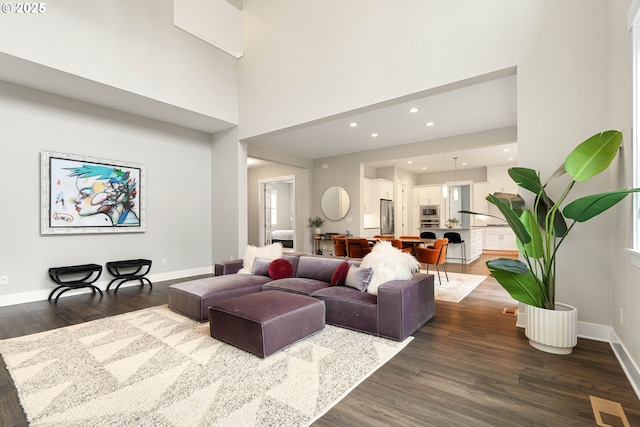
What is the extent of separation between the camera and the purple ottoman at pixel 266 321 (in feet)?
8.23

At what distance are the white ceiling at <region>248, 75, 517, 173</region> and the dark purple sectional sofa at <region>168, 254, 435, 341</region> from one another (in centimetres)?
247

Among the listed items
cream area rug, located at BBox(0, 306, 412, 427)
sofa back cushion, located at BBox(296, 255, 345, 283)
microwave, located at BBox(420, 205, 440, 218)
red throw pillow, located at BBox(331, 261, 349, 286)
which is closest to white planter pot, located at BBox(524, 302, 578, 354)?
cream area rug, located at BBox(0, 306, 412, 427)

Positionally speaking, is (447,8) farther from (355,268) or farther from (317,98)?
(355,268)

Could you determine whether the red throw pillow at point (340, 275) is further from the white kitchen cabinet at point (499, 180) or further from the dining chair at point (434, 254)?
the white kitchen cabinet at point (499, 180)

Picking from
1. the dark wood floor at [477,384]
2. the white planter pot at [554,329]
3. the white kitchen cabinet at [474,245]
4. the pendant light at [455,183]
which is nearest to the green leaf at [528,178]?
the white planter pot at [554,329]

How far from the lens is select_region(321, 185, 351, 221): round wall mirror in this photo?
8.30 metres

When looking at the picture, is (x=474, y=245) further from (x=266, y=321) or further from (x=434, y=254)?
(x=266, y=321)

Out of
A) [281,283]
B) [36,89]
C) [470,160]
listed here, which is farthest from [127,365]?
[470,160]

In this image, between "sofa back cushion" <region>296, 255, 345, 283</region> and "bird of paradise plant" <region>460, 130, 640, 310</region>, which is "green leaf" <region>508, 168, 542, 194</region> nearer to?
"bird of paradise plant" <region>460, 130, 640, 310</region>

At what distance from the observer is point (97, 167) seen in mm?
5109

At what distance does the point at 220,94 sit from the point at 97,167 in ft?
8.28

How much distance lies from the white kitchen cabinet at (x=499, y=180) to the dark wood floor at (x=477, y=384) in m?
7.73

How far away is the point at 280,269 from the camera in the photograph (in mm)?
4246

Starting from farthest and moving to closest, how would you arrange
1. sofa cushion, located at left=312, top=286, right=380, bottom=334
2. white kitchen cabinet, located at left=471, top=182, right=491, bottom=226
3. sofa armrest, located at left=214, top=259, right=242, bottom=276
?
1. white kitchen cabinet, located at left=471, top=182, right=491, bottom=226
2. sofa armrest, located at left=214, top=259, right=242, bottom=276
3. sofa cushion, located at left=312, top=286, right=380, bottom=334
